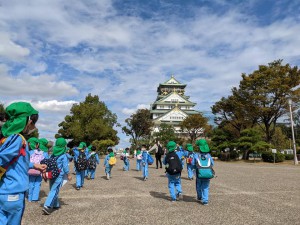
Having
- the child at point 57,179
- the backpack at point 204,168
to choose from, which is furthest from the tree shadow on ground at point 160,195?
the child at point 57,179

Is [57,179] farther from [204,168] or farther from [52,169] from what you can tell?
[204,168]

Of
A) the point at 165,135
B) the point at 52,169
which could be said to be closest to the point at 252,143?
the point at 165,135

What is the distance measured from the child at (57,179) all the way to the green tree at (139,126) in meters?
42.0

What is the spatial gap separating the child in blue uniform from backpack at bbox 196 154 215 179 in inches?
184

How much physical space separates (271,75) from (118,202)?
25.8 meters

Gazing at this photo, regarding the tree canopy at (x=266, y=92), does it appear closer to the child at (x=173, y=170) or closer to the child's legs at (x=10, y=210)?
the child at (x=173, y=170)

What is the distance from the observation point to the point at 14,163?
2863 mm

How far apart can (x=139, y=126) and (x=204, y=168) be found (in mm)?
42589

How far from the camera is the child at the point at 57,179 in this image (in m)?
5.89

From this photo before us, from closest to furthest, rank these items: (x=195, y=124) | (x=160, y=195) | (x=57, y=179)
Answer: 1. (x=57, y=179)
2. (x=160, y=195)
3. (x=195, y=124)

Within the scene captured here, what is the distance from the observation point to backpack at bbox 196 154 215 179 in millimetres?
6749

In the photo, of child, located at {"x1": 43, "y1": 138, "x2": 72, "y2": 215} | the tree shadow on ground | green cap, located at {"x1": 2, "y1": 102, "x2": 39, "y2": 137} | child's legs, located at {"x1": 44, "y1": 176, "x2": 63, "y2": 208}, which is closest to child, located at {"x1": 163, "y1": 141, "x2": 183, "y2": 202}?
the tree shadow on ground

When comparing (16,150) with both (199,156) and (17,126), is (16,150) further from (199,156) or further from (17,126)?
(199,156)

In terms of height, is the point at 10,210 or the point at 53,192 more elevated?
the point at 10,210
